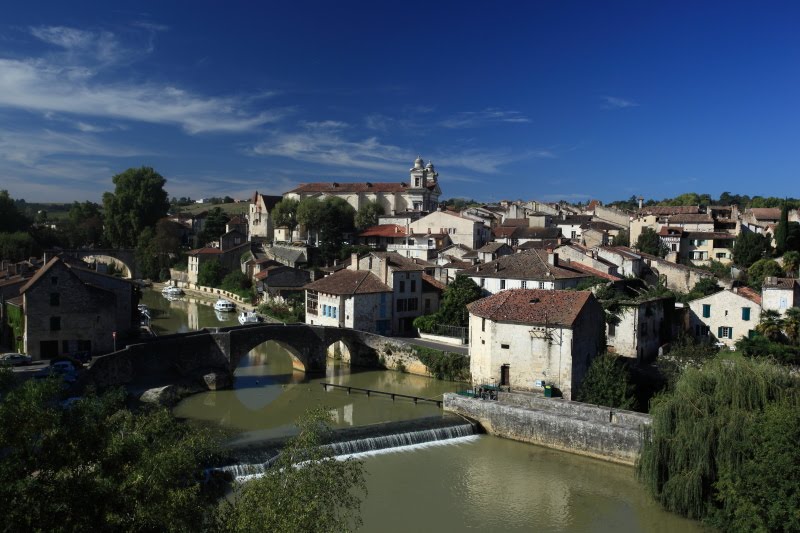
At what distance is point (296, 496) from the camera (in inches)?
444

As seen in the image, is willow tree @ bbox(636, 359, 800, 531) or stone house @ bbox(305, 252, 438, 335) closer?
willow tree @ bbox(636, 359, 800, 531)

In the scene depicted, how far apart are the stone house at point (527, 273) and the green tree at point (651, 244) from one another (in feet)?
54.7

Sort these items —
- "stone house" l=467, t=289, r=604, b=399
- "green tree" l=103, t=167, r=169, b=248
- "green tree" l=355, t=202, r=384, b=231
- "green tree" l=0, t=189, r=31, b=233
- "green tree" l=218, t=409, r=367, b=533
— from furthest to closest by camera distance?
1. "green tree" l=103, t=167, r=169, b=248
2. "green tree" l=355, t=202, r=384, b=231
3. "green tree" l=0, t=189, r=31, b=233
4. "stone house" l=467, t=289, r=604, b=399
5. "green tree" l=218, t=409, r=367, b=533

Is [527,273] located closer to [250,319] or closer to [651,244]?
[250,319]

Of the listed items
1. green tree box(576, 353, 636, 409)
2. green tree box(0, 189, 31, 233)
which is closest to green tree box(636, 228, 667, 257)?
green tree box(576, 353, 636, 409)

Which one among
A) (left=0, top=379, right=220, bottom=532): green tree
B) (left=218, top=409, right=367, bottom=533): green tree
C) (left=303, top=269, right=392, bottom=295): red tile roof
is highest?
(left=303, top=269, right=392, bottom=295): red tile roof

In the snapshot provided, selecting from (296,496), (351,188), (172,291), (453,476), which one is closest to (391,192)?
(351,188)

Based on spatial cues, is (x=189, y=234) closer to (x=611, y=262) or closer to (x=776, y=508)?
(x=611, y=262)

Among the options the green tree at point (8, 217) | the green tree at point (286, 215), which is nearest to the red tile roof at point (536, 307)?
the green tree at point (286, 215)

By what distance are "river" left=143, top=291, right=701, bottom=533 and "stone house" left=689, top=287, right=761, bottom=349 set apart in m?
14.7

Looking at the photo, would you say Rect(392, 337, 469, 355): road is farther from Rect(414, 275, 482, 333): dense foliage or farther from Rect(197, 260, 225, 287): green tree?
Rect(197, 260, 225, 287): green tree

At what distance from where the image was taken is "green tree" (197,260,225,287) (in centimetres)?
7638

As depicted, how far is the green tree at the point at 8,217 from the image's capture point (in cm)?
7881

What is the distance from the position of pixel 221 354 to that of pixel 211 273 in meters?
43.8
